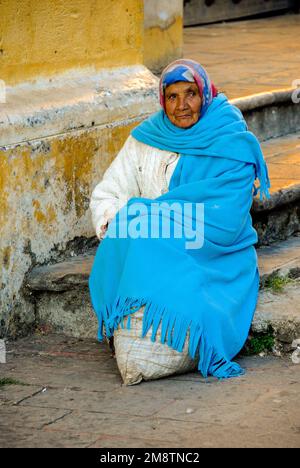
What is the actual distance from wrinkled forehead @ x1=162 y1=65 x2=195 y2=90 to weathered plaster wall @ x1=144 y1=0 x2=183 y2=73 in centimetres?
283

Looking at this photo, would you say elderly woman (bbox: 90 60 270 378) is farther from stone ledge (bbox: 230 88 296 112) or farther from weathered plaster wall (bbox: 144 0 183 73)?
weathered plaster wall (bbox: 144 0 183 73)

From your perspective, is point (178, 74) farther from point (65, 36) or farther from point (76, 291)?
point (76, 291)

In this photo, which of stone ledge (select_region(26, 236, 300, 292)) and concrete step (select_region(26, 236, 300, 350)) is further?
stone ledge (select_region(26, 236, 300, 292))

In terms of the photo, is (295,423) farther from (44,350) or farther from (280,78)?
(280,78)

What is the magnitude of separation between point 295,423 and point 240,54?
5.52 meters

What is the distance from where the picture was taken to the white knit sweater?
16.3 feet

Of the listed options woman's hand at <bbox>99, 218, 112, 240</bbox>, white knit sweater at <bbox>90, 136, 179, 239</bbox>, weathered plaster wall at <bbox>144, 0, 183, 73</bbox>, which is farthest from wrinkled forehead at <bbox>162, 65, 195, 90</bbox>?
weathered plaster wall at <bbox>144, 0, 183, 73</bbox>

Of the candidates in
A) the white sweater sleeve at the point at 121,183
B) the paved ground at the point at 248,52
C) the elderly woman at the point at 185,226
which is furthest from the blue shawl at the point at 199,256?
the paved ground at the point at 248,52

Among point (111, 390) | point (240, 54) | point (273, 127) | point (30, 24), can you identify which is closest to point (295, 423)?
point (111, 390)

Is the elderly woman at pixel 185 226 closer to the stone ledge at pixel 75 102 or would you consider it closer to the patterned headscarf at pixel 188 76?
the patterned headscarf at pixel 188 76

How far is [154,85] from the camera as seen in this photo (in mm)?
6062

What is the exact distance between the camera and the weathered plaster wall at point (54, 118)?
5.16m

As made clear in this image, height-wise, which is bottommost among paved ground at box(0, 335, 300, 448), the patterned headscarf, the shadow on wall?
paved ground at box(0, 335, 300, 448)

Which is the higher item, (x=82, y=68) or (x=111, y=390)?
(x=82, y=68)
